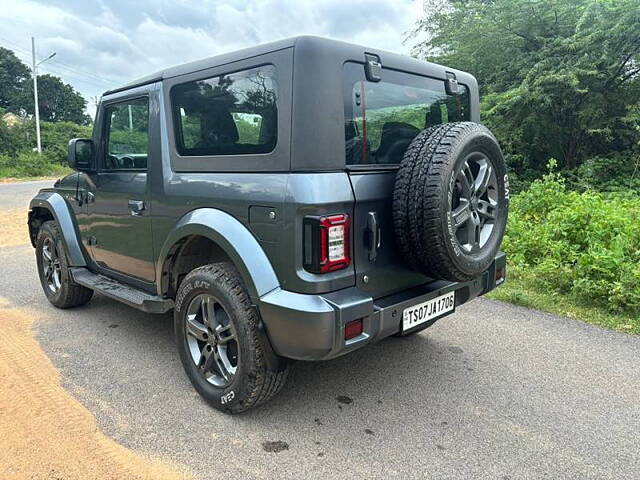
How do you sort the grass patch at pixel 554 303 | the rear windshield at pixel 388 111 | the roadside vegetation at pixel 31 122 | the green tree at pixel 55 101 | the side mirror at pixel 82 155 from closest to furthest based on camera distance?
the rear windshield at pixel 388 111
the side mirror at pixel 82 155
the grass patch at pixel 554 303
the roadside vegetation at pixel 31 122
the green tree at pixel 55 101

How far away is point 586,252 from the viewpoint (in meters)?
4.99

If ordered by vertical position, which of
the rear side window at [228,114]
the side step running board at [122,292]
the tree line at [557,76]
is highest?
the tree line at [557,76]

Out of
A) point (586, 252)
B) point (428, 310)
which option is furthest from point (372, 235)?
point (586, 252)

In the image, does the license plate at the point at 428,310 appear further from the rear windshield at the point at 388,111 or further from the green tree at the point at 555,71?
the green tree at the point at 555,71

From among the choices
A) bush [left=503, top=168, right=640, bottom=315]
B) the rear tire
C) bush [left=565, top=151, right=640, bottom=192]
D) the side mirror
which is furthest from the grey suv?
bush [left=565, top=151, right=640, bottom=192]

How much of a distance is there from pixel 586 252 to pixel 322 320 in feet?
12.9

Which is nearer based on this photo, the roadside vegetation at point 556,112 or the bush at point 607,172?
the roadside vegetation at point 556,112

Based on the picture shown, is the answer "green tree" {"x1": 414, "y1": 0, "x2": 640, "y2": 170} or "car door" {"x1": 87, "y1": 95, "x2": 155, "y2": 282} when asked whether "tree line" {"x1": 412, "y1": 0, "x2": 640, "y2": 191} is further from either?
"car door" {"x1": 87, "y1": 95, "x2": 155, "y2": 282}

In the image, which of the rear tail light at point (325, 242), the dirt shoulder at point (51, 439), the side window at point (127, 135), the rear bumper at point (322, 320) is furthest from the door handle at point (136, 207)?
the rear tail light at point (325, 242)

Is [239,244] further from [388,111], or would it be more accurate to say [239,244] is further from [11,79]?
[11,79]

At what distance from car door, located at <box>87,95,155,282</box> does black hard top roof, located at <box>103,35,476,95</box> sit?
346mm

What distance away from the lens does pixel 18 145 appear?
30375mm

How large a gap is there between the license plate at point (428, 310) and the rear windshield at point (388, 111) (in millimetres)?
816

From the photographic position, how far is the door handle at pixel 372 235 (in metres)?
2.39
